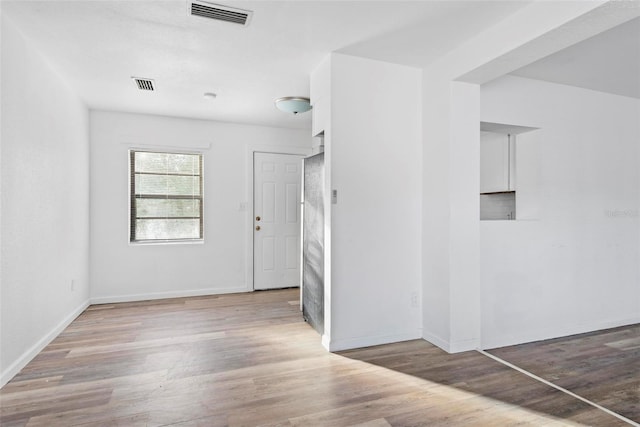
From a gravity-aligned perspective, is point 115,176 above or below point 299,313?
above

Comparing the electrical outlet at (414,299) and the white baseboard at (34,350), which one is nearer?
the white baseboard at (34,350)

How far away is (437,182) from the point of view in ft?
9.71

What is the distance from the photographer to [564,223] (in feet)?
11.1

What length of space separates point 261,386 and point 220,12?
2498 mm

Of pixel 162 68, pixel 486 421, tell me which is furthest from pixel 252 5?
pixel 486 421

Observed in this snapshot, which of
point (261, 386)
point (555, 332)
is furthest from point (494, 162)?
point (261, 386)

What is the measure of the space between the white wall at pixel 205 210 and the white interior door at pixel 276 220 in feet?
0.40

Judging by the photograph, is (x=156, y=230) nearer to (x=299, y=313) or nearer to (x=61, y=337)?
(x=61, y=337)

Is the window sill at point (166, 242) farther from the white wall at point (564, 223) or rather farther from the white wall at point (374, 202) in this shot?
the white wall at point (564, 223)

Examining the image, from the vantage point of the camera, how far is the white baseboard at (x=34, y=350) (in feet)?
7.69

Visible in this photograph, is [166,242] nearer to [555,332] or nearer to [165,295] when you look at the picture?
[165,295]

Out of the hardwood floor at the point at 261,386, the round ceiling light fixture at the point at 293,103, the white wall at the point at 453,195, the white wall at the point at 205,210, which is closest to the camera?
the hardwood floor at the point at 261,386

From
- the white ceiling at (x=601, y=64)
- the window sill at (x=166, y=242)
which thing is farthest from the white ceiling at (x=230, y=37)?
the window sill at (x=166, y=242)

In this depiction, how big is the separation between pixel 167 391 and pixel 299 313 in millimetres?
1860
